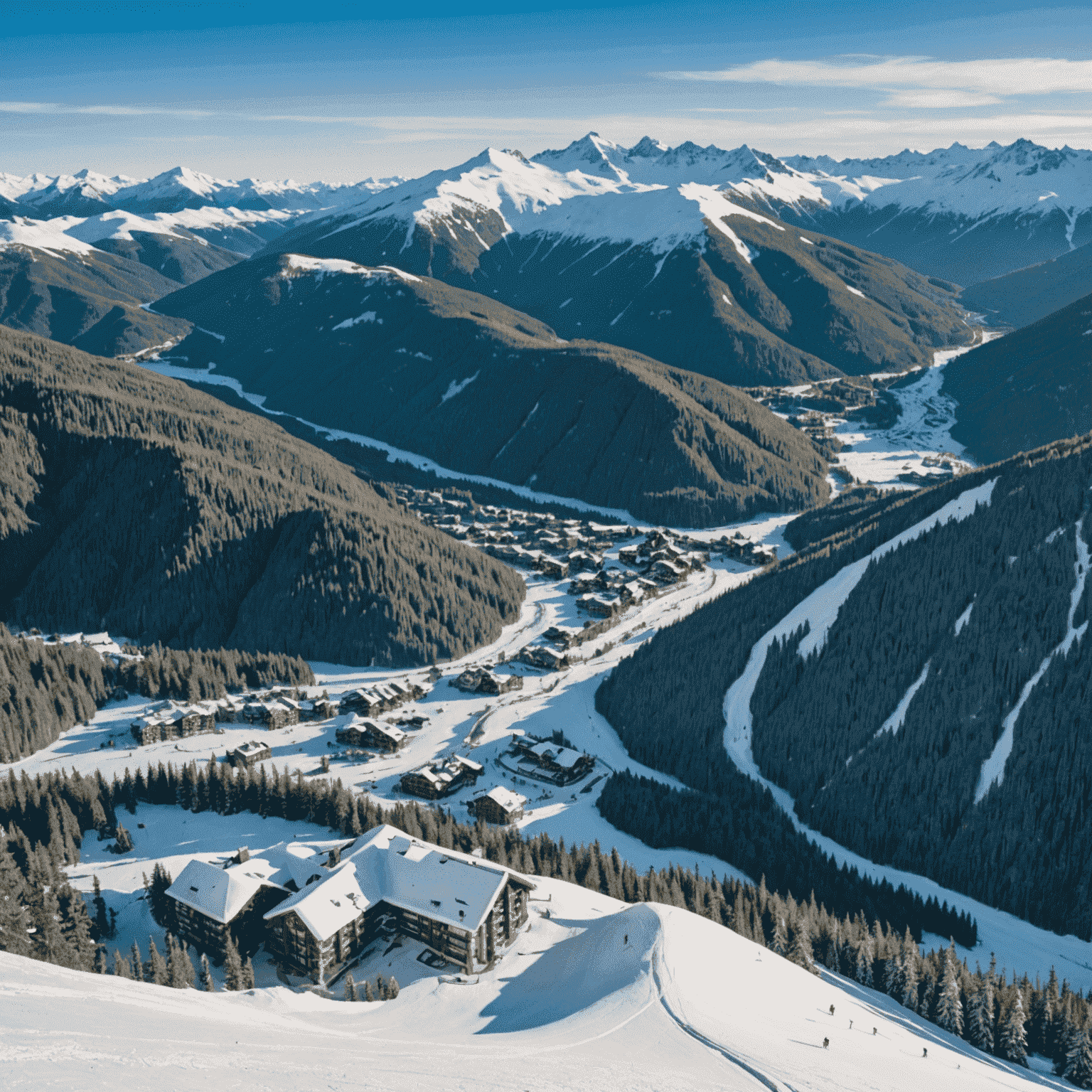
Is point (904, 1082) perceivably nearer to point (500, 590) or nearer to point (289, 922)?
point (289, 922)

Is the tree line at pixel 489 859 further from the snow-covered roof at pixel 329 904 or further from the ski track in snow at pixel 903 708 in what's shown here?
the ski track in snow at pixel 903 708

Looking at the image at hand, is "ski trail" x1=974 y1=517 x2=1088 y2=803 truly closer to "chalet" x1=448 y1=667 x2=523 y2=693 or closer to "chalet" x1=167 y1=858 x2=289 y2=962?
"chalet" x1=448 y1=667 x2=523 y2=693

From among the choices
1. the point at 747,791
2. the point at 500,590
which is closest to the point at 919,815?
the point at 747,791

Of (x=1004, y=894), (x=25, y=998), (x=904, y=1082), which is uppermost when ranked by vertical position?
(x=25, y=998)

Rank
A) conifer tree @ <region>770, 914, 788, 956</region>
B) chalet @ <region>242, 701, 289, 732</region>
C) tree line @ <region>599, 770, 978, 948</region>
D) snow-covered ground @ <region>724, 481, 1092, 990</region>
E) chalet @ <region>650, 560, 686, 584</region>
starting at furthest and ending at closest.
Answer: chalet @ <region>650, 560, 686, 584</region>
chalet @ <region>242, 701, 289, 732</region>
tree line @ <region>599, 770, 978, 948</region>
snow-covered ground @ <region>724, 481, 1092, 990</region>
conifer tree @ <region>770, 914, 788, 956</region>

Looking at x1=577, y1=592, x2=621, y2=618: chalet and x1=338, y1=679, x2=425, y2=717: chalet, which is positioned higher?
x1=577, y1=592, x2=621, y2=618: chalet

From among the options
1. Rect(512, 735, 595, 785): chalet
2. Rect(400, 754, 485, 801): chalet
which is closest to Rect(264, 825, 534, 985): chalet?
Rect(400, 754, 485, 801): chalet
